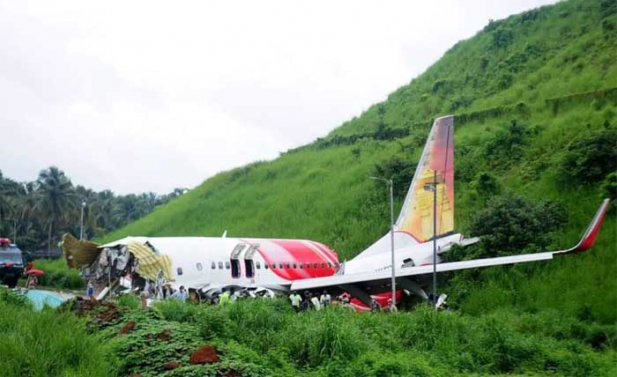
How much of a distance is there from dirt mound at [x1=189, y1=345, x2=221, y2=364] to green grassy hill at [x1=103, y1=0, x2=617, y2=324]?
559 inches

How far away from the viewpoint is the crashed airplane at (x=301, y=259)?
1884cm

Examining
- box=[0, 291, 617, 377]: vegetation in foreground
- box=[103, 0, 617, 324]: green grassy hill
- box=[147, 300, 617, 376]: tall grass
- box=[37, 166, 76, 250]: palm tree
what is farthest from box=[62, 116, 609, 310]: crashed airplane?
box=[37, 166, 76, 250]: palm tree

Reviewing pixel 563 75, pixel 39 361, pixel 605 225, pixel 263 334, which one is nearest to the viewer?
pixel 39 361

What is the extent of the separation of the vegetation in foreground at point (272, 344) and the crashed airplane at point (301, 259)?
14.5ft

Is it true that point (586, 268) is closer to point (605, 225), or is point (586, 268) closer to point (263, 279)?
point (605, 225)

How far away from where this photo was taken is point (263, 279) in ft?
71.8

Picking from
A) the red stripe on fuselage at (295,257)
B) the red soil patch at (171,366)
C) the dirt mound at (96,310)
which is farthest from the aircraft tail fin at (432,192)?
the red soil patch at (171,366)

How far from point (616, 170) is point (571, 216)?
2.49m

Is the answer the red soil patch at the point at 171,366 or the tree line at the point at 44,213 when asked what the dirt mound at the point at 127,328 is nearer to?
the red soil patch at the point at 171,366

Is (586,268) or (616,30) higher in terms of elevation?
(616,30)

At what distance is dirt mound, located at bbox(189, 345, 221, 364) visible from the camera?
8961 millimetres

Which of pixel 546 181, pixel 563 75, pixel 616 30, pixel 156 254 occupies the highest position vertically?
pixel 616 30

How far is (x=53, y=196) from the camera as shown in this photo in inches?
2287

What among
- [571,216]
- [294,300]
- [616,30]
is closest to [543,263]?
[571,216]
